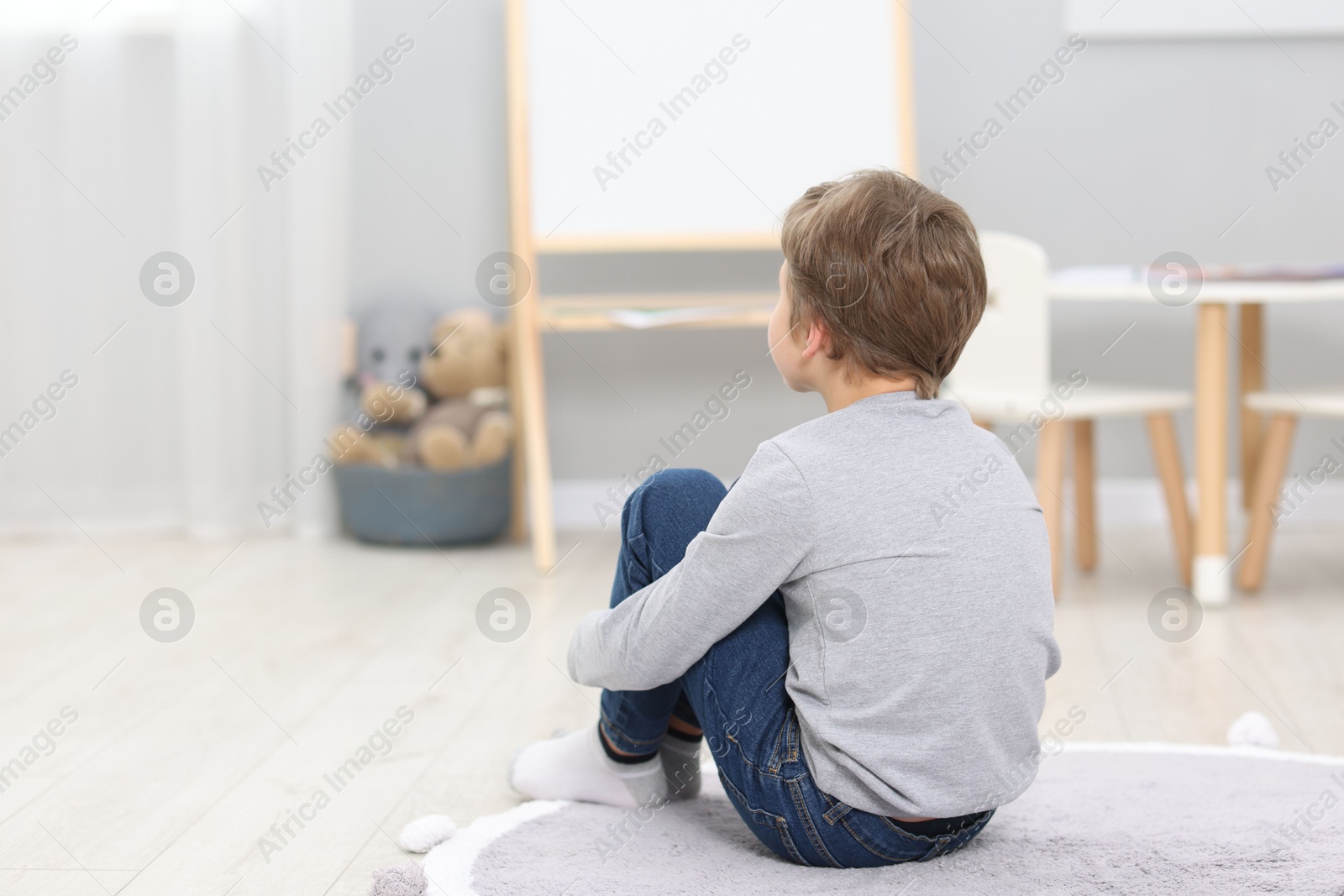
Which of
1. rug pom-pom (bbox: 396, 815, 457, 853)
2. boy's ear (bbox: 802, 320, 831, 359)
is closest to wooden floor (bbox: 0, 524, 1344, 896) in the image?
rug pom-pom (bbox: 396, 815, 457, 853)

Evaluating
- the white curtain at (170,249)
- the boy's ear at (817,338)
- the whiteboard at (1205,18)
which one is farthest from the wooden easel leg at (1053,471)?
the white curtain at (170,249)

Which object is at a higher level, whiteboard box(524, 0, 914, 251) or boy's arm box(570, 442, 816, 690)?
whiteboard box(524, 0, 914, 251)

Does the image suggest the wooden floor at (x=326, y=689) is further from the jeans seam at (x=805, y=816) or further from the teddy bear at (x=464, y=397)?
the jeans seam at (x=805, y=816)

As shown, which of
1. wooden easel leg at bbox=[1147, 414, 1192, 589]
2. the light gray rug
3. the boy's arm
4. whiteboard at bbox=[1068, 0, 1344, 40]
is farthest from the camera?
whiteboard at bbox=[1068, 0, 1344, 40]

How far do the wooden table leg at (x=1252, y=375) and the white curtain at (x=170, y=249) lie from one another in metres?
1.66

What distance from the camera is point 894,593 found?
0.81 metres

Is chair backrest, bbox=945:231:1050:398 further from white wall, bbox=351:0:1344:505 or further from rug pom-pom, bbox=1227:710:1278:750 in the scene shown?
rug pom-pom, bbox=1227:710:1278:750

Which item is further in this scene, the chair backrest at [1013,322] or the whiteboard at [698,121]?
the whiteboard at [698,121]

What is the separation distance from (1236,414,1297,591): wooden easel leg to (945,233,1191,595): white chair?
0.32 feet

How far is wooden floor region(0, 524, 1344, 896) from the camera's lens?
3.55ft

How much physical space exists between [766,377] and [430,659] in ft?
3.65

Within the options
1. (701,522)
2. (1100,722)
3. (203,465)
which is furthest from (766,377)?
(701,522)

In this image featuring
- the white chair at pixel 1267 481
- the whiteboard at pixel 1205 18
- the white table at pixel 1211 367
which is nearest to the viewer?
the white table at pixel 1211 367

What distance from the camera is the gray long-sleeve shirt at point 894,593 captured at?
81cm
